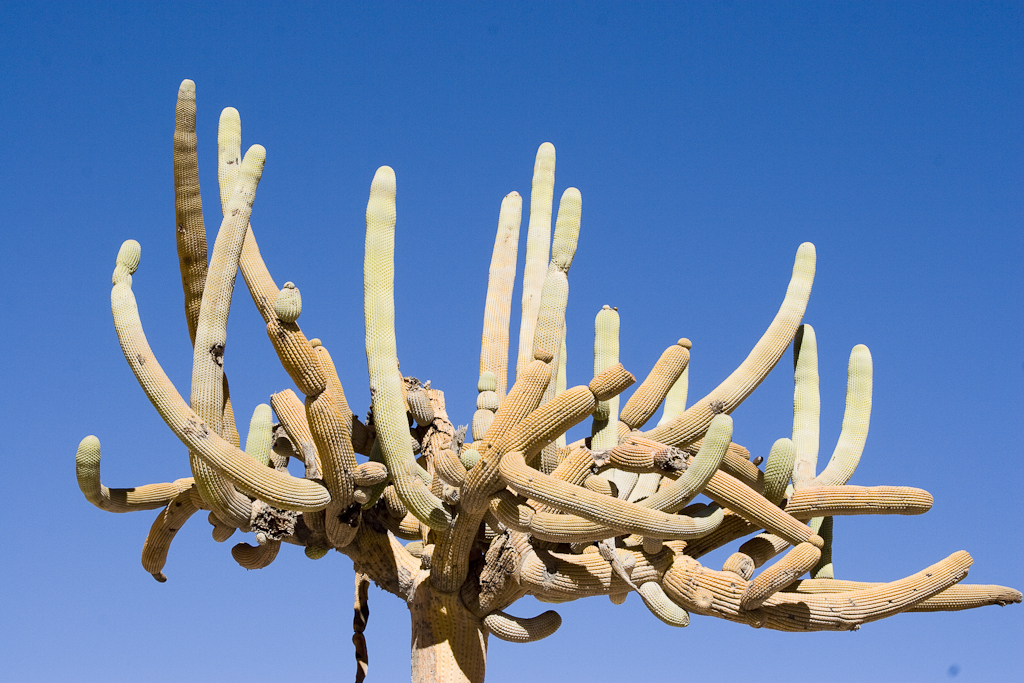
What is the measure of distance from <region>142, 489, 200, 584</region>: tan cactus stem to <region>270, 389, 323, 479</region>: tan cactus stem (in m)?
1.11

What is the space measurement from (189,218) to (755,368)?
4.30m

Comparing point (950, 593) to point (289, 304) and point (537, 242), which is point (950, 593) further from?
point (289, 304)

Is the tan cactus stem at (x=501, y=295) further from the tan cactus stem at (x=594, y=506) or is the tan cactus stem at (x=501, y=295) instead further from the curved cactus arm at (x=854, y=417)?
the curved cactus arm at (x=854, y=417)

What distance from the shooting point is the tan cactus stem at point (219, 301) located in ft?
25.5

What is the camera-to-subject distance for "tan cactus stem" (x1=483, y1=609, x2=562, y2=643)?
366 inches

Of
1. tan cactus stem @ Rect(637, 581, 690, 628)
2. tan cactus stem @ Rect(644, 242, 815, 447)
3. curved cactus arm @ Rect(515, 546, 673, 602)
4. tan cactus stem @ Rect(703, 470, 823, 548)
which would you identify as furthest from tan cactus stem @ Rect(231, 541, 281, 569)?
tan cactus stem @ Rect(703, 470, 823, 548)

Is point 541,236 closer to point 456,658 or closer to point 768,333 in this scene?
point 768,333

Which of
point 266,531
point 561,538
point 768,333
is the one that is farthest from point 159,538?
point 768,333

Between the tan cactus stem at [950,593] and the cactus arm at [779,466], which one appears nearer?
the cactus arm at [779,466]

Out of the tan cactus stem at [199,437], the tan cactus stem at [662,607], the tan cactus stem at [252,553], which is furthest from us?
the tan cactus stem at [252,553]

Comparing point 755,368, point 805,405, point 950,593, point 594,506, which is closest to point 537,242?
point 755,368

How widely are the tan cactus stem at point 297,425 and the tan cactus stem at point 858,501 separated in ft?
11.2

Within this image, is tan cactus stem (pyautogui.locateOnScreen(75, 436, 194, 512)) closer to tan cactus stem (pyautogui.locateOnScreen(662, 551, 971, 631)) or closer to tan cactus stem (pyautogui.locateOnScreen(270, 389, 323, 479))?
tan cactus stem (pyautogui.locateOnScreen(270, 389, 323, 479))

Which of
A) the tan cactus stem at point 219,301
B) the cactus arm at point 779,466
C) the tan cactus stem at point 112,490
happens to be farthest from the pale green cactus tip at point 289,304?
the cactus arm at point 779,466
